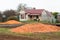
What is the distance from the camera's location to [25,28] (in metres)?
29.6

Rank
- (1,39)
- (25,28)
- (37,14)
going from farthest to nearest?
(37,14) → (25,28) → (1,39)

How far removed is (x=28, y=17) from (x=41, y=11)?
474 cm

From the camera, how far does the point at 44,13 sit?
73688mm

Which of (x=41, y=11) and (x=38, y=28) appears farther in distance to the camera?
(x=41, y=11)

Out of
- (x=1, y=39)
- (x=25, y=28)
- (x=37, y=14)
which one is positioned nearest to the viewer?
(x=1, y=39)

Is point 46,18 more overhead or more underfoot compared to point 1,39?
more underfoot

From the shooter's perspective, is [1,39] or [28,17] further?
[28,17]

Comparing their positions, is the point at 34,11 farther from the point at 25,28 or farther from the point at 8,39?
A: the point at 8,39

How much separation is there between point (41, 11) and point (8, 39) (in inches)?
2276

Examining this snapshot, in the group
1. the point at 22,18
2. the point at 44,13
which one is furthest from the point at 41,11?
the point at 22,18

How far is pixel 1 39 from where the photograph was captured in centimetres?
1555

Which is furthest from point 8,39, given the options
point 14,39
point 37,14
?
point 37,14

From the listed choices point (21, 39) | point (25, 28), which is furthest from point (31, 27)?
point (21, 39)

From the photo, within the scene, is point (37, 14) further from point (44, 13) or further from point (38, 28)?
point (38, 28)
